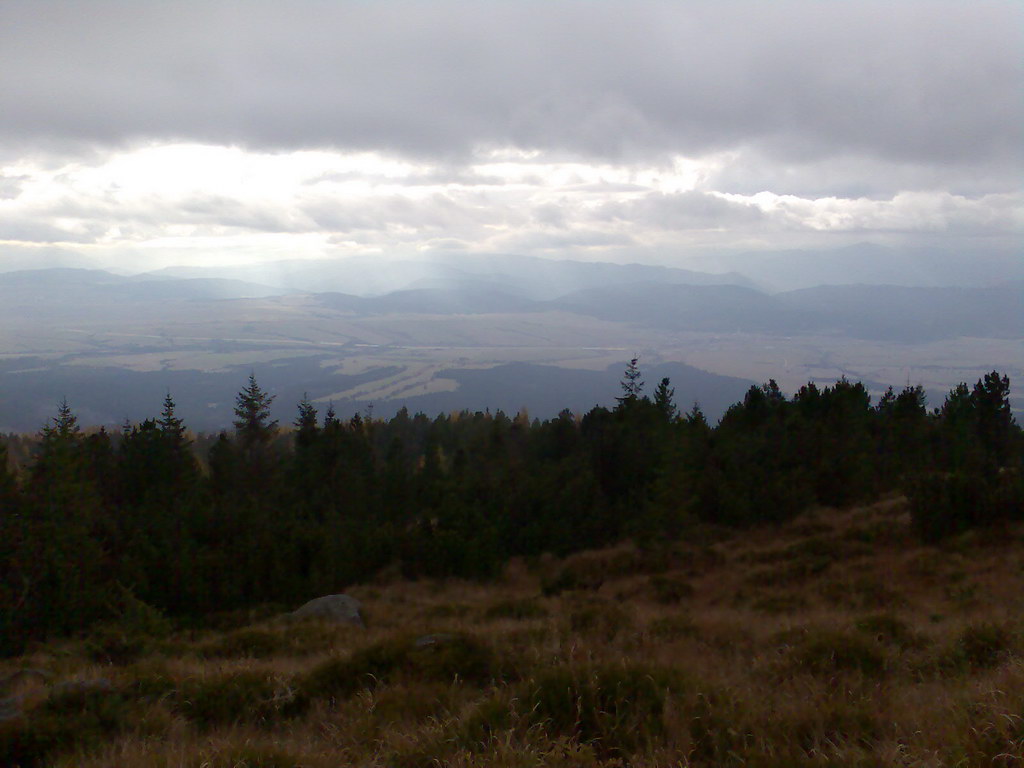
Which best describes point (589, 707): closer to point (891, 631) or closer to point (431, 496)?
point (891, 631)

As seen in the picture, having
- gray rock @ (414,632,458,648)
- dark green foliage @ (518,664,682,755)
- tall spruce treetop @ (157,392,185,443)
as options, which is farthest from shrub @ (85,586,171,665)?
tall spruce treetop @ (157,392,185,443)

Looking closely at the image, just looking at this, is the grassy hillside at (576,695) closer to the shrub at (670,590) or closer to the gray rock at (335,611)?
the gray rock at (335,611)

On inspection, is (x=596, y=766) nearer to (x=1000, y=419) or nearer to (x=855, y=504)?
(x=855, y=504)

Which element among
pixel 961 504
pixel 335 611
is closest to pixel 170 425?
pixel 335 611

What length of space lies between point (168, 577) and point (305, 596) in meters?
3.93

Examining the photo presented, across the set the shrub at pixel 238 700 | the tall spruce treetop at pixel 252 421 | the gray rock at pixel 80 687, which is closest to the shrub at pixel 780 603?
the shrub at pixel 238 700

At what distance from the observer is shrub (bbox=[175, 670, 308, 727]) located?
6.39 m

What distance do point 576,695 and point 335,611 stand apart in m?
11.5

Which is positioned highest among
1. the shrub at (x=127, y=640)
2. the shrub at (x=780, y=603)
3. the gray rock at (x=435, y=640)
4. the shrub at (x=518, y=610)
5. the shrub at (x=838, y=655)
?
the shrub at (x=838, y=655)

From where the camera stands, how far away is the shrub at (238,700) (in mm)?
6395

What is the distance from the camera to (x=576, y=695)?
222 inches

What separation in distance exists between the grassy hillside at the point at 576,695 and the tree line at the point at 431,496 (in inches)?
236

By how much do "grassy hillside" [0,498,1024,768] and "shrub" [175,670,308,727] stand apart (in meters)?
0.02

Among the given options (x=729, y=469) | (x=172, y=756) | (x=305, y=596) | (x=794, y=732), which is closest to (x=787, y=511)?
(x=729, y=469)
